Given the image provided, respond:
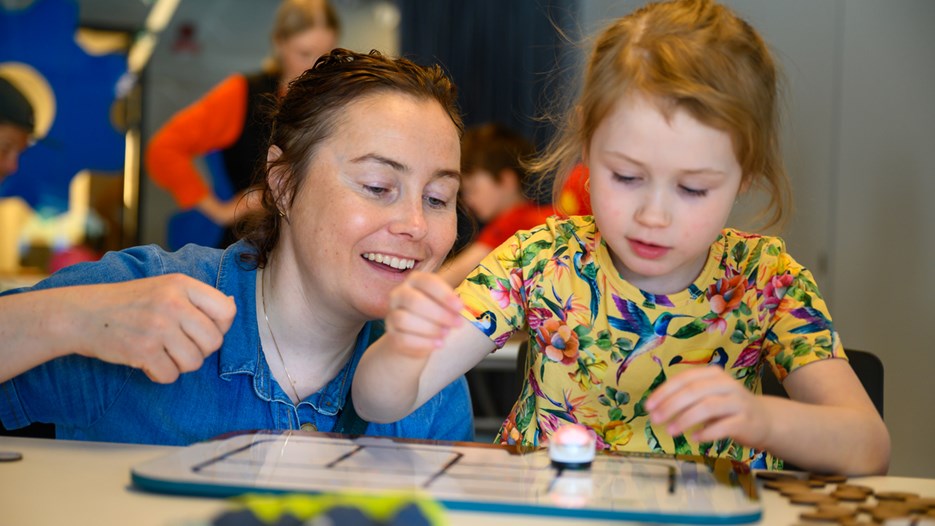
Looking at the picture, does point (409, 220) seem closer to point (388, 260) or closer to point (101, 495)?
point (388, 260)

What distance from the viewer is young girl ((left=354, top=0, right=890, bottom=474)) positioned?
3.67 ft

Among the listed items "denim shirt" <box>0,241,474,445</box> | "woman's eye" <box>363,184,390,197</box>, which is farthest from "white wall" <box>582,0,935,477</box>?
"denim shirt" <box>0,241,474,445</box>

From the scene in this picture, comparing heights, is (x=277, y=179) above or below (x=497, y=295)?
above

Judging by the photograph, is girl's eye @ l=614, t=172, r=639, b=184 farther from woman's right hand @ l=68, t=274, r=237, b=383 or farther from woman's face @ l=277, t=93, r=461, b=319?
woman's right hand @ l=68, t=274, r=237, b=383

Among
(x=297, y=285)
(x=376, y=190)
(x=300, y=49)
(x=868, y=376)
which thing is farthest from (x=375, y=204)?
(x=300, y=49)

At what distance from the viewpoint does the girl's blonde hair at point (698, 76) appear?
1.22 metres

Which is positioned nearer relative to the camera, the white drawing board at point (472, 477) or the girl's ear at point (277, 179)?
the white drawing board at point (472, 477)

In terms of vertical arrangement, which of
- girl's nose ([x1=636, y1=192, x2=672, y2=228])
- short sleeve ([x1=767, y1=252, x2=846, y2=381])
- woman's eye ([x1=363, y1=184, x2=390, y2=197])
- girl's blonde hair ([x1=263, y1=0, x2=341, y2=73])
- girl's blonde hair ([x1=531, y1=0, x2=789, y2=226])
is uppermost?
girl's blonde hair ([x1=263, y1=0, x2=341, y2=73])

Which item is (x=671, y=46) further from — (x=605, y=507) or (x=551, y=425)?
(x=605, y=507)

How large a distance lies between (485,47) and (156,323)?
4.73m

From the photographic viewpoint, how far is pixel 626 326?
1366mm

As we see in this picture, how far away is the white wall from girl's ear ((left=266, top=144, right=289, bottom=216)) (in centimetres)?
297

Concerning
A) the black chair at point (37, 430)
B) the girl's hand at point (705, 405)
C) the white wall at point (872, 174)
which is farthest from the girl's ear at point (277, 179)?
the white wall at point (872, 174)

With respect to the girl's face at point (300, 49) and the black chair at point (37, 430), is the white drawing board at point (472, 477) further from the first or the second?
→ the girl's face at point (300, 49)
